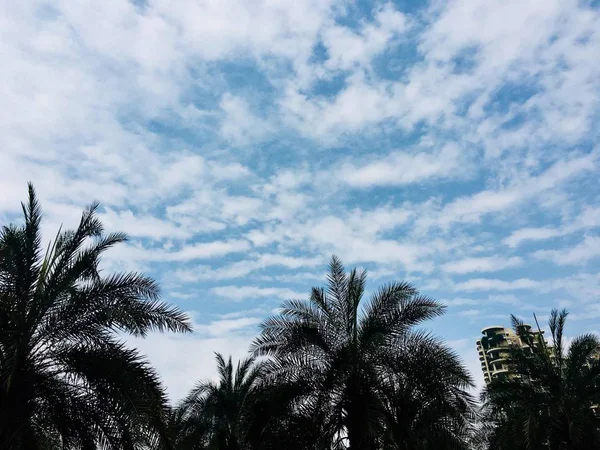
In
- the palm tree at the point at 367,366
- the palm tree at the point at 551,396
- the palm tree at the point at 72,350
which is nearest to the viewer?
the palm tree at the point at 72,350

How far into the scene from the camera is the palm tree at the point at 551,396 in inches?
831

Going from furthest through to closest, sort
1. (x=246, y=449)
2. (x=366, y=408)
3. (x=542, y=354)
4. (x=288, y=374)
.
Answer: (x=542, y=354) < (x=246, y=449) < (x=288, y=374) < (x=366, y=408)

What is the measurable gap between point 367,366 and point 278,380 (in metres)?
2.84

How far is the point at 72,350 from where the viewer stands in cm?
1222

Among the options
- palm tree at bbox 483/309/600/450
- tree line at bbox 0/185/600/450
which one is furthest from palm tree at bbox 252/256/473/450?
palm tree at bbox 483/309/600/450

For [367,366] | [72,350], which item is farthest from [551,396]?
[72,350]

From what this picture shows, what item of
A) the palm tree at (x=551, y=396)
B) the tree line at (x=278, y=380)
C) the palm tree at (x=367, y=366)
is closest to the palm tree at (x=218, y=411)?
the tree line at (x=278, y=380)

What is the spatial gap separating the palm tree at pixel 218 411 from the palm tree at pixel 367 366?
518cm

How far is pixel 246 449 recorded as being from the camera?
19.4 m

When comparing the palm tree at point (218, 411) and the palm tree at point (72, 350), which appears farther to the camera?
the palm tree at point (218, 411)

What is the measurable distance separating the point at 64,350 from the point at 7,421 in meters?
1.67

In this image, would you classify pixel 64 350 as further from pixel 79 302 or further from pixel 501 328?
pixel 501 328

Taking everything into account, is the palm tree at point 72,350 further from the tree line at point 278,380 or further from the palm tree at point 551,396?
the palm tree at point 551,396

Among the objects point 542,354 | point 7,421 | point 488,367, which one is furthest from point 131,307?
point 488,367
